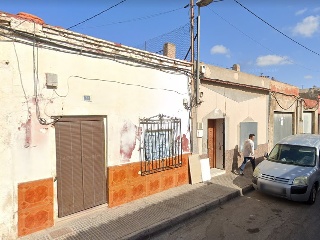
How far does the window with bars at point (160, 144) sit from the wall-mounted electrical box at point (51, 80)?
2.48 meters

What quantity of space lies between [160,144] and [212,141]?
10.3 ft

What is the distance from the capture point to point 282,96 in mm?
13500

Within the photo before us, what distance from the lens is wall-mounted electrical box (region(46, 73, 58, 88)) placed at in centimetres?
476

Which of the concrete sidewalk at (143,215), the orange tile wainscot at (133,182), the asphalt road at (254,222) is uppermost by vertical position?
the orange tile wainscot at (133,182)

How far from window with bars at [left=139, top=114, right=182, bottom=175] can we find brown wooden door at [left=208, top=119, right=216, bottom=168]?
2076mm

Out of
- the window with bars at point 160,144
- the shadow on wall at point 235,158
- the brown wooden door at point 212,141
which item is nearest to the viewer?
the window with bars at point 160,144

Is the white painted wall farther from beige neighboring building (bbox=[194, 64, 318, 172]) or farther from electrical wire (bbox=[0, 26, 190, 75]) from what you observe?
electrical wire (bbox=[0, 26, 190, 75])

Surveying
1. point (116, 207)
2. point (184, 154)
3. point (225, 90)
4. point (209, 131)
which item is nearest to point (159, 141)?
point (184, 154)

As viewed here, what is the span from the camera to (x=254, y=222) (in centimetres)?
548

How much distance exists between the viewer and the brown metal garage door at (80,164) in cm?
511

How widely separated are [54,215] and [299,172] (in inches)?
248

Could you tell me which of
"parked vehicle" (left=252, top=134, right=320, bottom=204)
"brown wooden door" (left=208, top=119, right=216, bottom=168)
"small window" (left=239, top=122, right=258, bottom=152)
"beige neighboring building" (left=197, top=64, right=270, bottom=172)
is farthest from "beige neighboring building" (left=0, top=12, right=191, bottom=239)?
"small window" (left=239, top=122, right=258, bottom=152)

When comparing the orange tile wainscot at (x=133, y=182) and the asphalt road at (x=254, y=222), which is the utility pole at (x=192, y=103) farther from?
the asphalt road at (x=254, y=222)

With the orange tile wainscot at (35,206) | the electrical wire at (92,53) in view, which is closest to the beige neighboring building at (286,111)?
the electrical wire at (92,53)
